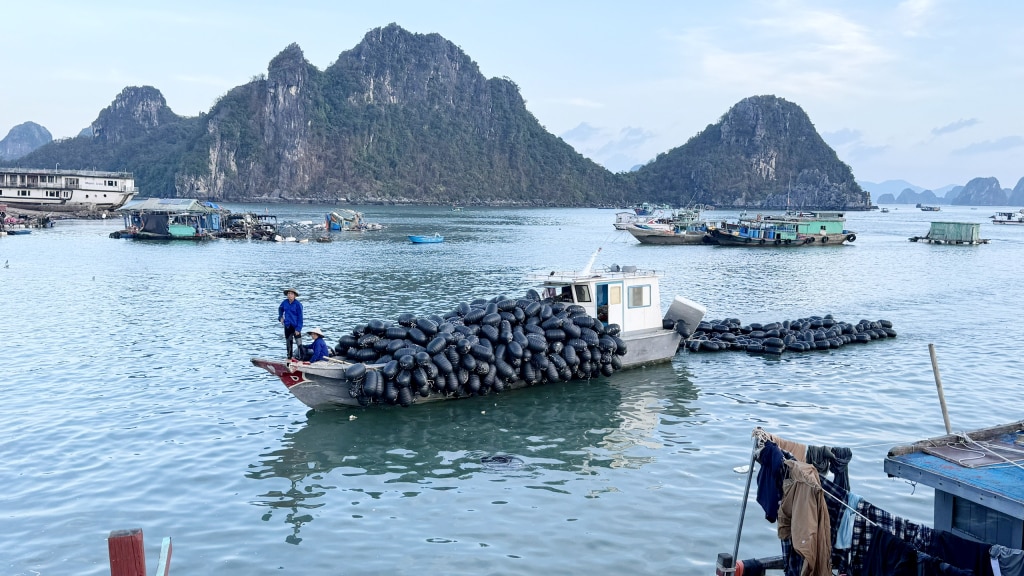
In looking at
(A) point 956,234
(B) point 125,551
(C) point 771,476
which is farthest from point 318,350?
(A) point 956,234

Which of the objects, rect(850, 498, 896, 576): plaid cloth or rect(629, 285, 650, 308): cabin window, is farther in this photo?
rect(629, 285, 650, 308): cabin window

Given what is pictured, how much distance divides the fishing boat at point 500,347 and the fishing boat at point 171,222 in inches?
2492

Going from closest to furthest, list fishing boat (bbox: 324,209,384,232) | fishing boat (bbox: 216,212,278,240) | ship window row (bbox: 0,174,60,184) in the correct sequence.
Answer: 1. fishing boat (bbox: 216,212,278,240)
2. fishing boat (bbox: 324,209,384,232)
3. ship window row (bbox: 0,174,60,184)

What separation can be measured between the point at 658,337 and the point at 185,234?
65.3 m

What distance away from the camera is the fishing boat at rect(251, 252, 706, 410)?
17.4 m

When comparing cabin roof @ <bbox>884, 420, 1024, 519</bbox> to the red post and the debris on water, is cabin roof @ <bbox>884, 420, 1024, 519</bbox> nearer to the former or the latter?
the red post

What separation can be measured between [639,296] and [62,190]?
108091 millimetres

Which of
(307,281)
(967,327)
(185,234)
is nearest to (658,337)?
(967,327)

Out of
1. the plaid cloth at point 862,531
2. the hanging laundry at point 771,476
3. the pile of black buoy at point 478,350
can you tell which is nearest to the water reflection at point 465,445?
the pile of black buoy at point 478,350

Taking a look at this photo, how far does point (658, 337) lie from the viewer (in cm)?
2283

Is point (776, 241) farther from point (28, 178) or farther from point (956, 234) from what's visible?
point (28, 178)

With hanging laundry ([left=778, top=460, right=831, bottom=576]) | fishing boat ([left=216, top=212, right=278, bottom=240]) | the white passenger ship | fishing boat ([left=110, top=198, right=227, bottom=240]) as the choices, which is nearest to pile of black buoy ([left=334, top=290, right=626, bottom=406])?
hanging laundry ([left=778, top=460, right=831, bottom=576])

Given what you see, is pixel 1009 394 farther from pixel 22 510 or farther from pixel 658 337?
pixel 22 510

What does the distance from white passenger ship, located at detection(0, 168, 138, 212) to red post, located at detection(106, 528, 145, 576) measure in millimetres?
114085
